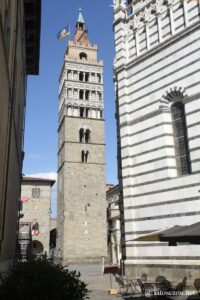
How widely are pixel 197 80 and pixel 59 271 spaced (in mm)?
11177

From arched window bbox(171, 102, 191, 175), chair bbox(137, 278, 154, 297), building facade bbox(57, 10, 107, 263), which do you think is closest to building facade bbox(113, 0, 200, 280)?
arched window bbox(171, 102, 191, 175)

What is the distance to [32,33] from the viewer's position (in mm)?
22094

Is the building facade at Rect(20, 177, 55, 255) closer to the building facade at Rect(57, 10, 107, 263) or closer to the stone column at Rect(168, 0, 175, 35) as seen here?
the building facade at Rect(57, 10, 107, 263)

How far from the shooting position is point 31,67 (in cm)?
2628

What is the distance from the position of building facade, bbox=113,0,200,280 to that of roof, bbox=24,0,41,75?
5321 millimetres

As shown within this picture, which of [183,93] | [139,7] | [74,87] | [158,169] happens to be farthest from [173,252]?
[74,87]

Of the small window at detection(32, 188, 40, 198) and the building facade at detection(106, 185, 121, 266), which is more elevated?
the small window at detection(32, 188, 40, 198)

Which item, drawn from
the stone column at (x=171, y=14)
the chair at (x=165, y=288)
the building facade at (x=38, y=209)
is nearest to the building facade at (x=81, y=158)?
the building facade at (x=38, y=209)

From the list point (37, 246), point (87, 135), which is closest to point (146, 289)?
point (87, 135)

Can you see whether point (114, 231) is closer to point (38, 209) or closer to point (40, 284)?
point (38, 209)

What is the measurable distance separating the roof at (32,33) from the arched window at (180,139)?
9363 millimetres

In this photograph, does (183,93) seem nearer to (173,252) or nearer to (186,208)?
(186,208)

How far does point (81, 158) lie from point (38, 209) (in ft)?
53.7

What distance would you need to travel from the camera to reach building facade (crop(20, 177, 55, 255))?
6444 cm
